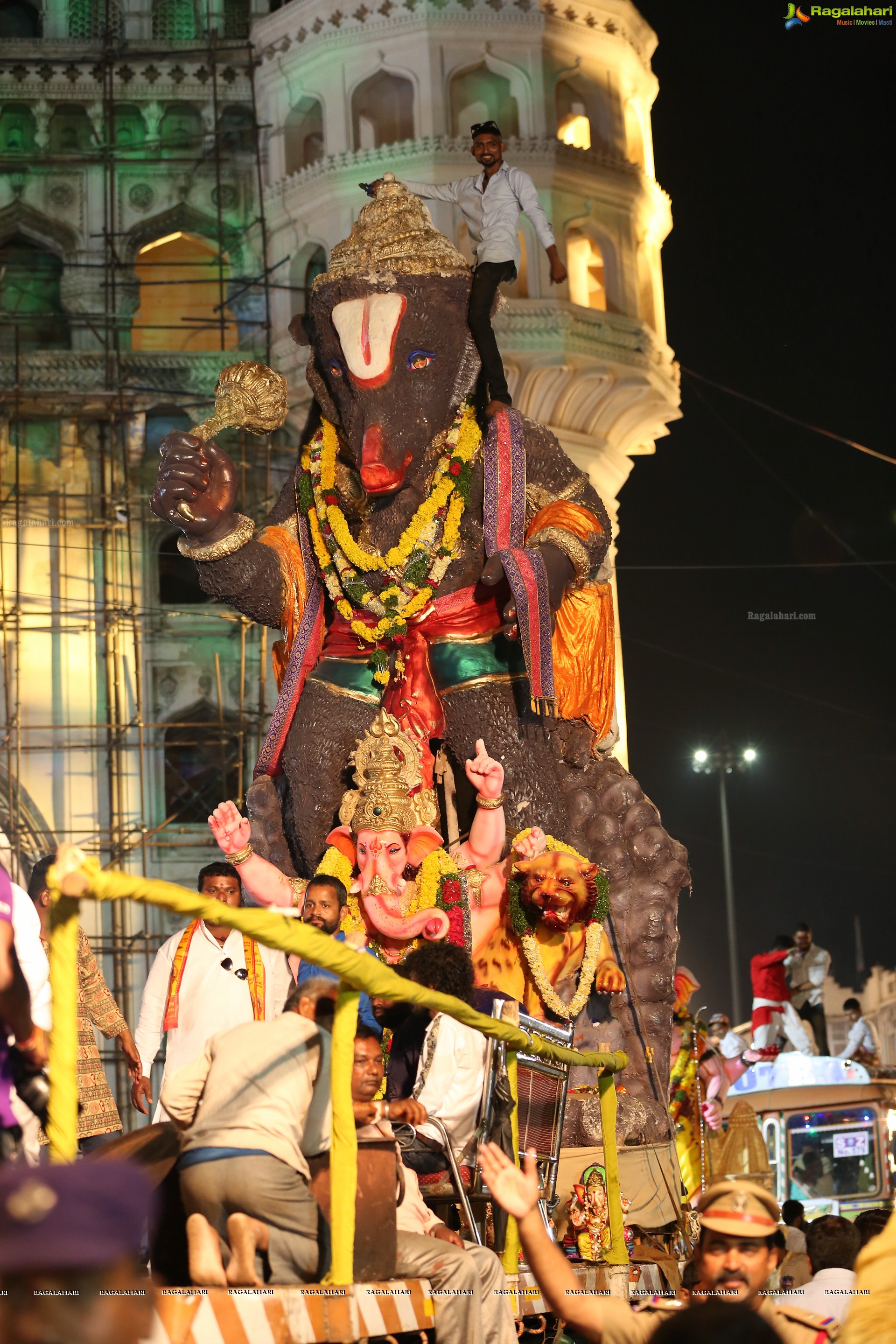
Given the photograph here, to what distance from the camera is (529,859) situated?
23.8 ft

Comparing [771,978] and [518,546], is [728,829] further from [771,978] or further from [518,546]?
[518,546]

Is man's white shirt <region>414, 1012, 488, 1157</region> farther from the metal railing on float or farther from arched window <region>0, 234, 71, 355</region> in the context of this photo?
arched window <region>0, 234, 71, 355</region>

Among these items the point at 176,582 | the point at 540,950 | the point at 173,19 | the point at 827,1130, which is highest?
the point at 173,19

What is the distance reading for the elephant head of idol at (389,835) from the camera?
7.14m

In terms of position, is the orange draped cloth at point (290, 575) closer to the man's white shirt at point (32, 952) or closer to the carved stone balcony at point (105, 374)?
the man's white shirt at point (32, 952)

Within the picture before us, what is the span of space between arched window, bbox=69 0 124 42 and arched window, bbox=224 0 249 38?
3.86 ft

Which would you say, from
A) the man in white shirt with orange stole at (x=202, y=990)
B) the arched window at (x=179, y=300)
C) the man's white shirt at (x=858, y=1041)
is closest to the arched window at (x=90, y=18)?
the arched window at (x=179, y=300)

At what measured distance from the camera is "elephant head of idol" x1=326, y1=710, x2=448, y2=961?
7141mm

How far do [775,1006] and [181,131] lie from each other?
12406 mm

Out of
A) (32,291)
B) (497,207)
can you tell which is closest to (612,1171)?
(497,207)

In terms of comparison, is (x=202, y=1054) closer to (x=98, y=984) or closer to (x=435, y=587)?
(x=98, y=984)

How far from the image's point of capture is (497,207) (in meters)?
8.25

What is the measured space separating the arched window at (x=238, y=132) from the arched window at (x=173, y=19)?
116 cm

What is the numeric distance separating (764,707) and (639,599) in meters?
1.66
